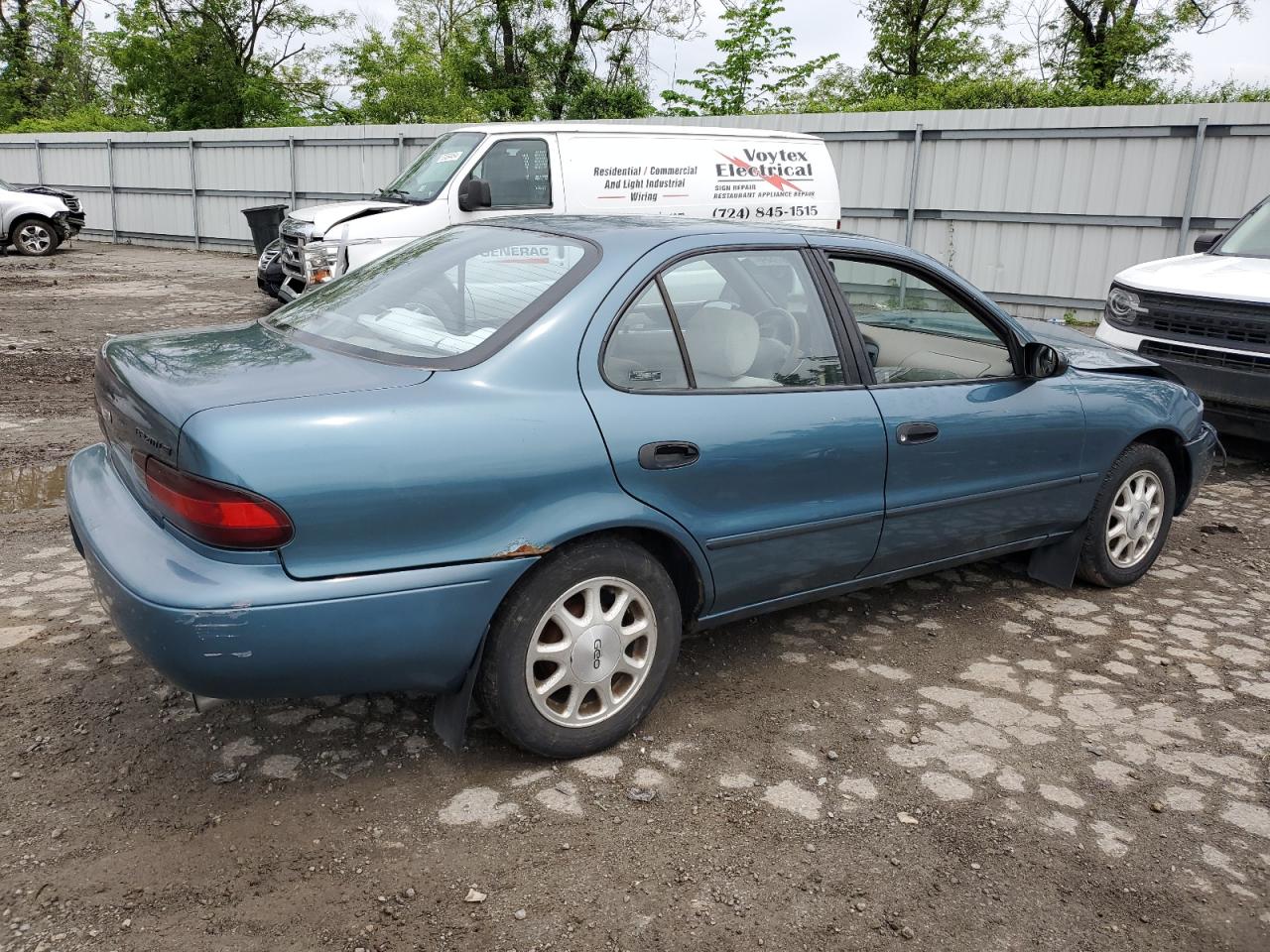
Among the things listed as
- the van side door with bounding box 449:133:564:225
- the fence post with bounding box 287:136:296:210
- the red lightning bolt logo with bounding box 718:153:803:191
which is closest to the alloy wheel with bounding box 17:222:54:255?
the fence post with bounding box 287:136:296:210

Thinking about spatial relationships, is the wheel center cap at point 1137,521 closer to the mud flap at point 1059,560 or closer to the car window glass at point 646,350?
the mud flap at point 1059,560

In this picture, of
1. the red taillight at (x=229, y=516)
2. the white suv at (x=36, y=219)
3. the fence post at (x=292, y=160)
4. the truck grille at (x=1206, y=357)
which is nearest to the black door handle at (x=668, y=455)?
the red taillight at (x=229, y=516)

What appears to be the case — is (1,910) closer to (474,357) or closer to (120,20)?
(474,357)

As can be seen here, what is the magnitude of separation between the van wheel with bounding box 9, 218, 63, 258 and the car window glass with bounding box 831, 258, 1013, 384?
63.1ft

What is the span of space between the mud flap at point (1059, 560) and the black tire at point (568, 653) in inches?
84.0

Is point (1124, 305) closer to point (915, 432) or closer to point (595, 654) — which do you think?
point (915, 432)

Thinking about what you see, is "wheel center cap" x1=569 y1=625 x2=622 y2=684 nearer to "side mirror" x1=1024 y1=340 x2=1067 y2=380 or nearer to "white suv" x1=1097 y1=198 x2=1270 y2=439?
"side mirror" x1=1024 y1=340 x2=1067 y2=380

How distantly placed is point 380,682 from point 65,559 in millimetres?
2523

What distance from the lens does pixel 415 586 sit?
2.75 m

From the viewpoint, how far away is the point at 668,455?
3.15 metres

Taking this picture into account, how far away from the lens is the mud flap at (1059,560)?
15.1ft

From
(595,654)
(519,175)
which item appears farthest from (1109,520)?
(519,175)

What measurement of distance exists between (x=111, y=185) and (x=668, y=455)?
966 inches

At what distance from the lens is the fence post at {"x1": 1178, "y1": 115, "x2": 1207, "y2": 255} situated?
11.6 m
